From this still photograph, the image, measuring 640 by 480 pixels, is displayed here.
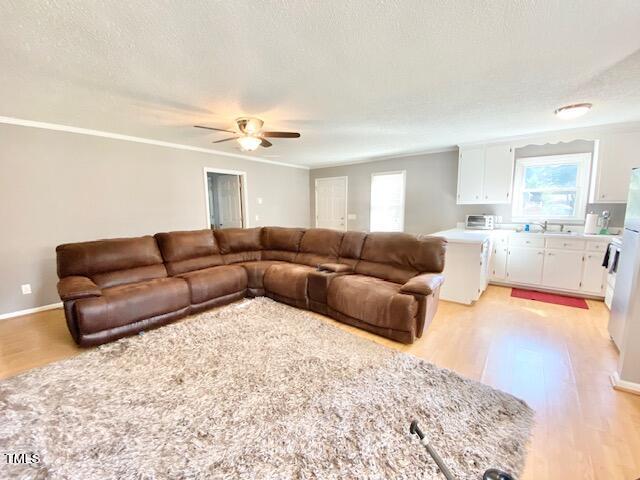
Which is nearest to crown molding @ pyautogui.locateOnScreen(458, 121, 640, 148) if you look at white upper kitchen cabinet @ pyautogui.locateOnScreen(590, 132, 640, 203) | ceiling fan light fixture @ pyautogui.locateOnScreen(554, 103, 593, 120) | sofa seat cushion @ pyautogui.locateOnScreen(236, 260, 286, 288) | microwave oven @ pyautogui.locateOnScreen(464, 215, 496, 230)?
white upper kitchen cabinet @ pyautogui.locateOnScreen(590, 132, 640, 203)

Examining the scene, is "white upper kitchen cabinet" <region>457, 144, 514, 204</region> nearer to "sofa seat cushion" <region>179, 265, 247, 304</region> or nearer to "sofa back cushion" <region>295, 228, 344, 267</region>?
"sofa back cushion" <region>295, 228, 344, 267</region>

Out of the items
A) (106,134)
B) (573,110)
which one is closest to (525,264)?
(573,110)

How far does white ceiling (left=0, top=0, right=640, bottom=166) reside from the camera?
1423 mm

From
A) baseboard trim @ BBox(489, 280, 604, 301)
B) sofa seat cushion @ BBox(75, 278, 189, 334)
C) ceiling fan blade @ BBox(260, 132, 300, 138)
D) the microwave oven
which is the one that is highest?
ceiling fan blade @ BBox(260, 132, 300, 138)

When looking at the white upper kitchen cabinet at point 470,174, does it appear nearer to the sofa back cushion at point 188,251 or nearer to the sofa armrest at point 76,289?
the sofa back cushion at point 188,251

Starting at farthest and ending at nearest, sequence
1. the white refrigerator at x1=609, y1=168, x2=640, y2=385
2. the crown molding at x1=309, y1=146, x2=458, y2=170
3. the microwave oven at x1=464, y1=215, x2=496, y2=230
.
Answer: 1. the crown molding at x1=309, y1=146, x2=458, y2=170
2. the microwave oven at x1=464, y1=215, x2=496, y2=230
3. the white refrigerator at x1=609, y1=168, x2=640, y2=385

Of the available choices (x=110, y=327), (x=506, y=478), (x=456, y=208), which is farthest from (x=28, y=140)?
(x=456, y=208)

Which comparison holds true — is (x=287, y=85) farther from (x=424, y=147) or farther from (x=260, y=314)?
(x=424, y=147)

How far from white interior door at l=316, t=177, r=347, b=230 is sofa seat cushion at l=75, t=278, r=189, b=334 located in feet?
13.9

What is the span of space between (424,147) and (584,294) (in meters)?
3.21

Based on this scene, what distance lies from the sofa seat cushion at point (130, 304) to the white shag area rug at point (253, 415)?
0.26 metres

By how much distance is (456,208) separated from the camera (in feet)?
15.8

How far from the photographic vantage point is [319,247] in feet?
12.8

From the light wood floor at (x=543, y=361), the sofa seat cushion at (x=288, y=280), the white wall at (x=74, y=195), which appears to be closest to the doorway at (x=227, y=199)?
the white wall at (x=74, y=195)
